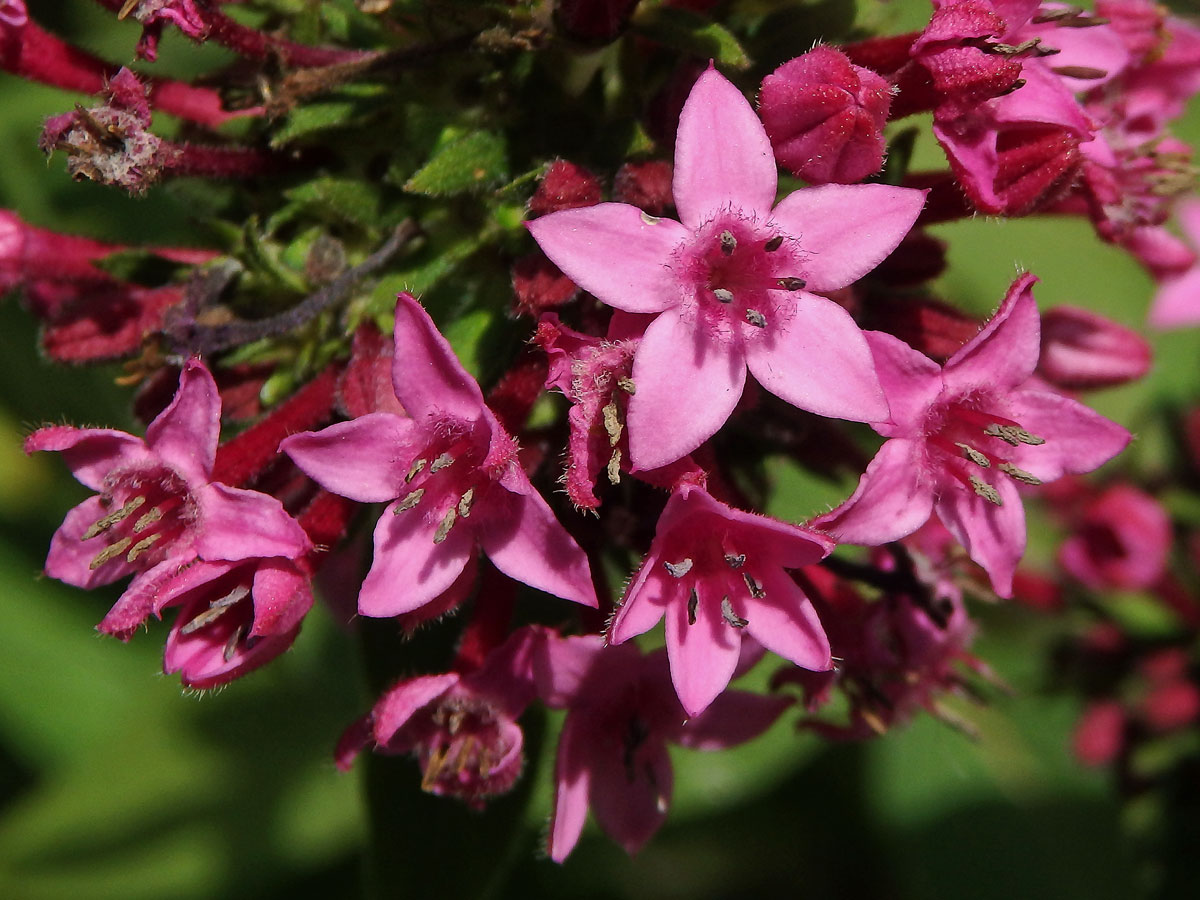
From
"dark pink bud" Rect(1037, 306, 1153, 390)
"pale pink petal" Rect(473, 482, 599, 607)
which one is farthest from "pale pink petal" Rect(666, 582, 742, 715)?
"dark pink bud" Rect(1037, 306, 1153, 390)

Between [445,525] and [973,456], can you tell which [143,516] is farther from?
[973,456]

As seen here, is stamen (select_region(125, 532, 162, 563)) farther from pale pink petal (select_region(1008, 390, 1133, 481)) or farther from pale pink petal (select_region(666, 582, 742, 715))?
pale pink petal (select_region(1008, 390, 1133, 481))

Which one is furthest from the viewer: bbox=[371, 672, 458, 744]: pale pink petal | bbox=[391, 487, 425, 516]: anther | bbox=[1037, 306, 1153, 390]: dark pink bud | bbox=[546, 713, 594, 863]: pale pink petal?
bbox=[1037, 306, 1153, 390]: dark pink bud

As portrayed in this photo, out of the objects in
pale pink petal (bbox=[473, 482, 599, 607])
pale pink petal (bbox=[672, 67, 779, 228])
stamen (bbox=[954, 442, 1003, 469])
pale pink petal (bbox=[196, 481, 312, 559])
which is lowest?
stamen (bbox=[954, 442, 1003, 469])

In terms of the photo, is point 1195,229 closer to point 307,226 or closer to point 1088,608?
point 1088,608

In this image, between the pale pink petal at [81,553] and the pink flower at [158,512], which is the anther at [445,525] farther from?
the pale pink petal at [81,553]

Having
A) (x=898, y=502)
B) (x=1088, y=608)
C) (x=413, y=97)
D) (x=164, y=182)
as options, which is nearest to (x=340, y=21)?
(x=413, y=97)
